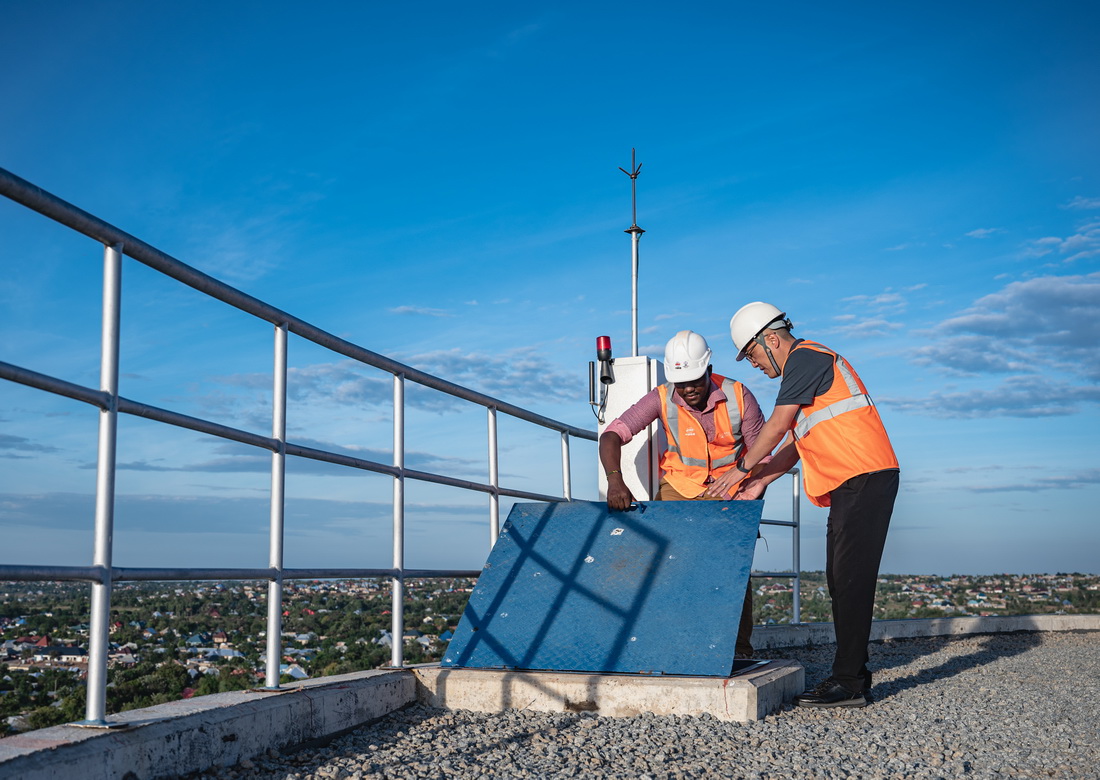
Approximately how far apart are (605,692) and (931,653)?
470 cm

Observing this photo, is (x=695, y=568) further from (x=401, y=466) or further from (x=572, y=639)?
(x=401, y=466)

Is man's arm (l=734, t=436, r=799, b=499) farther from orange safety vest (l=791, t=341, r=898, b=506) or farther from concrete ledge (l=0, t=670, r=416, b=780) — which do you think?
concrete ledge (l=0, t=670, r=416, b=780)

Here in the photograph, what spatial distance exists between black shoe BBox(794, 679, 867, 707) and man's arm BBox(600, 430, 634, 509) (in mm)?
1271

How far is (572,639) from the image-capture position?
4.30 meters

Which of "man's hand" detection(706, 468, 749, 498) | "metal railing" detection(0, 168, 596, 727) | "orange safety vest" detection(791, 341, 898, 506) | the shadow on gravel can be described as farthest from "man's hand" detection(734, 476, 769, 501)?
"metal railing" detection(0, 168, 596, 727)

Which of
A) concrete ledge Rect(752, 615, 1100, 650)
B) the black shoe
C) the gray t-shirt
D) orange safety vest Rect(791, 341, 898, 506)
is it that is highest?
the gray t-shirt

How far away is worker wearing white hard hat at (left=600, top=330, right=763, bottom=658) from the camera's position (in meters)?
5.21

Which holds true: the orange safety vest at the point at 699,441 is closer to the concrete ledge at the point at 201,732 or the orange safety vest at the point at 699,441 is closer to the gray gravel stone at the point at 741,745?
the gray gravel stone at the point at 741,745

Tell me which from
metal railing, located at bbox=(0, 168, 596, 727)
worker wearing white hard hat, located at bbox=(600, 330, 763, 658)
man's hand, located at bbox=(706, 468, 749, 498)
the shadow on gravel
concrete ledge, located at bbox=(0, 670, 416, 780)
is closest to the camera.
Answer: concrete ledge, located at bbox=(0, 670, 416, 780)

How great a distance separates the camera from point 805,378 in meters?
4.41

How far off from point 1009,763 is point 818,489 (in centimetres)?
150

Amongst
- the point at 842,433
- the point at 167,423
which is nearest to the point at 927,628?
the point at 842,433

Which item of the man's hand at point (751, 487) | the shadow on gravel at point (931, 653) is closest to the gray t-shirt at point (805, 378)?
the man's hand at point (751, 487)

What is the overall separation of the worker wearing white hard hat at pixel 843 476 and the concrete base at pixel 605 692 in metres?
0.35
